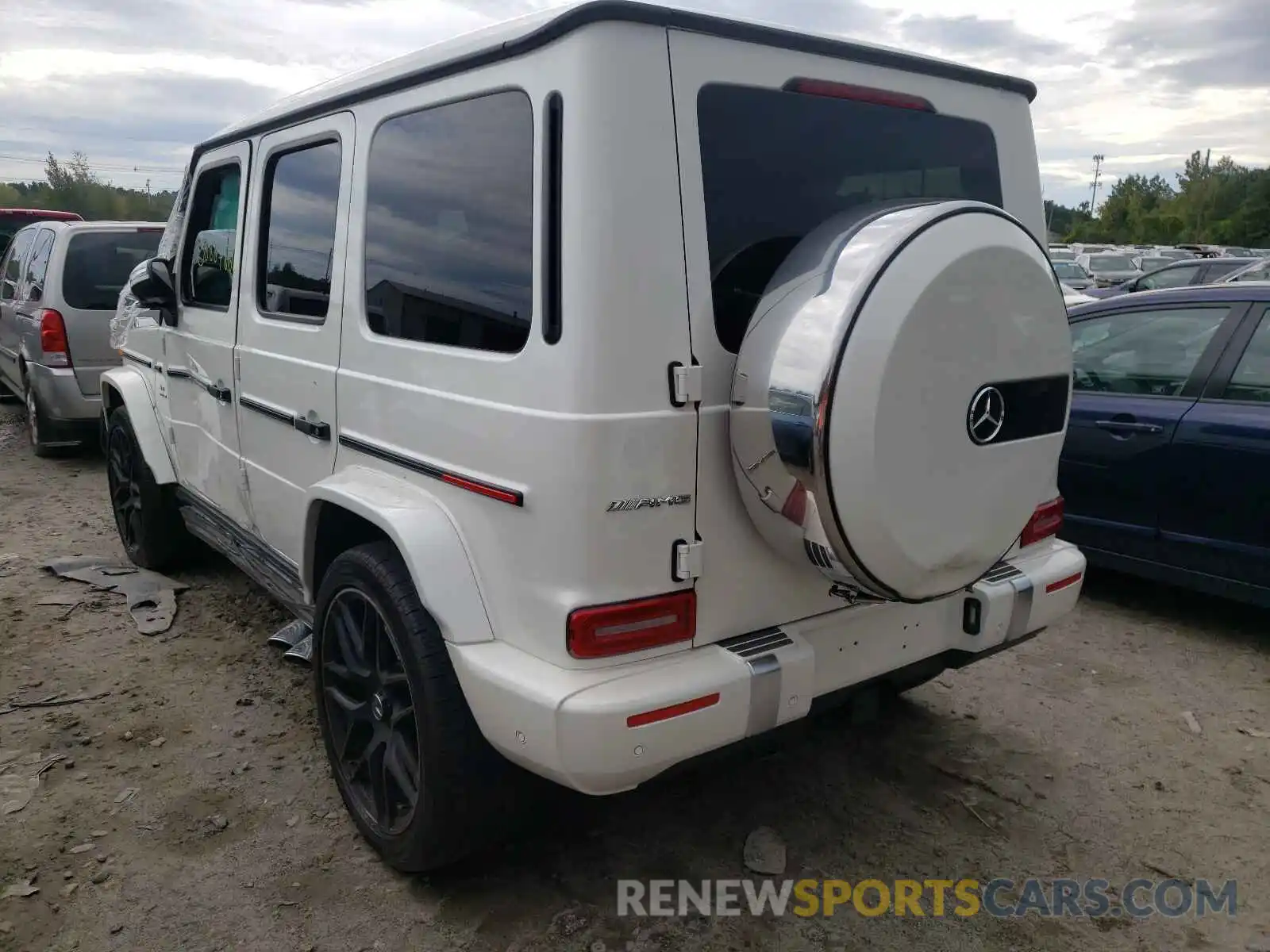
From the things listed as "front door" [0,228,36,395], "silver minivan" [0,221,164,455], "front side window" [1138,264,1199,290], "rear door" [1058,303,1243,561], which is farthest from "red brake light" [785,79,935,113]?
"front side window" [1138,264,1199,290]

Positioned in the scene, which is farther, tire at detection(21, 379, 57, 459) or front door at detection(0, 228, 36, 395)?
front door at detection(0, 228, 36, 395)

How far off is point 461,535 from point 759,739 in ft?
2.97

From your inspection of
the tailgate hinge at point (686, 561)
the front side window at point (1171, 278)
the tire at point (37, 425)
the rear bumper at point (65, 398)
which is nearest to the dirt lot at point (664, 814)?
the tailgate hinge at point (686, 561)

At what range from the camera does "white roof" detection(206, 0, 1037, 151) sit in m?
2.00

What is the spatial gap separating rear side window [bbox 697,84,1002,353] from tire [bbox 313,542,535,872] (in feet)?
3.57

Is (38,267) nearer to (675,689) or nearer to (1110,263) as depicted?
(675,689)

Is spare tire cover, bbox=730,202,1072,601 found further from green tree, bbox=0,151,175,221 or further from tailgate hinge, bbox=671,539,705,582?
green tree, bbox=0,151,175,221

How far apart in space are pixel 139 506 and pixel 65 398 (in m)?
3.13

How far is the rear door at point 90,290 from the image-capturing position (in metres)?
7.33

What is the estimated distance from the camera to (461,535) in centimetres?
237

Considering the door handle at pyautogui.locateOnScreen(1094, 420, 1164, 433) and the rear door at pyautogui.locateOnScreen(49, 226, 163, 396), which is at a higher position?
the rear door at pyautogui.locateOnScreen(49, 226, 163, 396)

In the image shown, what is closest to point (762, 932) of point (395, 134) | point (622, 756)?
point (622, 756)

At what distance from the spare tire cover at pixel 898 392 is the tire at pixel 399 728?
0.89 metres

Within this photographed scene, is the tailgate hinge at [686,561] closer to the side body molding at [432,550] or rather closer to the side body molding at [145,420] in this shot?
the side body molding at [432,550]
